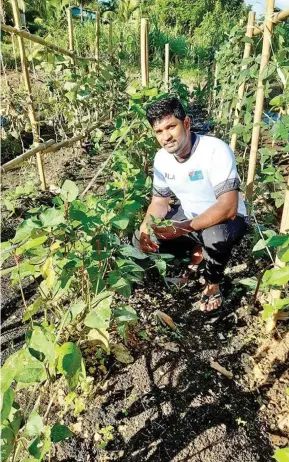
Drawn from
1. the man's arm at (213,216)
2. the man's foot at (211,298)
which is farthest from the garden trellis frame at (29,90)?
the man's foot at (211,298)

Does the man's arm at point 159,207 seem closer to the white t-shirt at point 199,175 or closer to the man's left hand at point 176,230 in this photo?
the white t-shirt at point 199,175

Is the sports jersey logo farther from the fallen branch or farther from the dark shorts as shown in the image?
the fallen branch

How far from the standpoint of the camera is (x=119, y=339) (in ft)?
5.64

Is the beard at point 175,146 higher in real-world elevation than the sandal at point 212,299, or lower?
higher

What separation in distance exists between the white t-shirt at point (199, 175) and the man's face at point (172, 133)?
10 centimetres

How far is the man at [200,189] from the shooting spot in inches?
73.0

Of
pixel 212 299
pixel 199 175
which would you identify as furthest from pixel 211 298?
pixel 199 175

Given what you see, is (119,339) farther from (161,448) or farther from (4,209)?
(4,209)

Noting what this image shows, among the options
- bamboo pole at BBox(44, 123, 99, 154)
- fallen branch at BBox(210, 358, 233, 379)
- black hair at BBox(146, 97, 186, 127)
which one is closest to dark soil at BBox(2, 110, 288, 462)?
fallen branch at BBox(210, 358, 233, 379)

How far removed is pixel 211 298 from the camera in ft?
6.57

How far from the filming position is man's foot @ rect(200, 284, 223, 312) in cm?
199

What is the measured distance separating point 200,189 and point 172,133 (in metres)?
0.35

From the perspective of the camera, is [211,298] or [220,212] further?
[211,298]

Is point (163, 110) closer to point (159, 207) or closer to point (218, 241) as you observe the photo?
point (159, 207)
